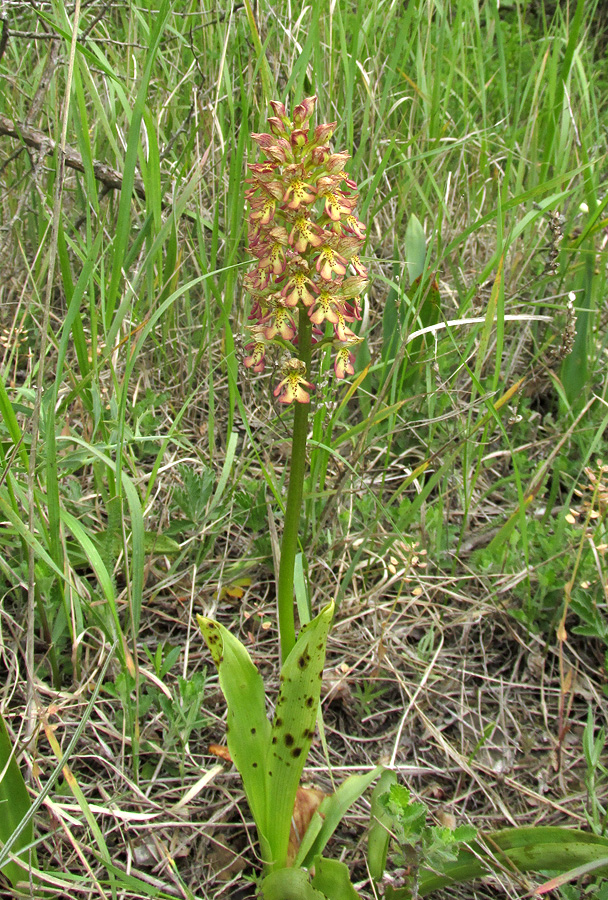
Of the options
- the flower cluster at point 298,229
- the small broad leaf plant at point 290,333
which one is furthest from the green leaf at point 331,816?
the flower cluster at point 298,229

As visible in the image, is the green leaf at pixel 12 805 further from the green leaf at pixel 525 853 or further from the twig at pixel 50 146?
the twig at pixel 50 146

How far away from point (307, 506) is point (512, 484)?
811 millimetres

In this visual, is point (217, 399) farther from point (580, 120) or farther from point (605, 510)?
point (580, 120)

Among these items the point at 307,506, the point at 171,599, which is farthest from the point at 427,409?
the point at 171,599

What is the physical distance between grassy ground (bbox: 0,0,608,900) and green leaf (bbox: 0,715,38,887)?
7 cm

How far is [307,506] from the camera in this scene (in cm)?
203

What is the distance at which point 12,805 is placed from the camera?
132cm

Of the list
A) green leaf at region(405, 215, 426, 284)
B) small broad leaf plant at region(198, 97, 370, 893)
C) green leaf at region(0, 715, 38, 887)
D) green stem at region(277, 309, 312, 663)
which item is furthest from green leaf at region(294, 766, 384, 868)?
green leaf at region(405, 215, 426, 284)

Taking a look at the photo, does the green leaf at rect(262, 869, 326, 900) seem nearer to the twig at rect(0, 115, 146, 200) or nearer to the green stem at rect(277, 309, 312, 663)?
the green stem at rect(277, 309, 312, 663)

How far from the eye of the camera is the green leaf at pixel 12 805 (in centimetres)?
127

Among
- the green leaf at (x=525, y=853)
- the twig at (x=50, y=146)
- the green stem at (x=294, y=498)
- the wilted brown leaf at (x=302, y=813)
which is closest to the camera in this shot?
the green leaf at (x=525, y=853)

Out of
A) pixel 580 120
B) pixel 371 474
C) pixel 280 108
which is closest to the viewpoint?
pixel 280 108

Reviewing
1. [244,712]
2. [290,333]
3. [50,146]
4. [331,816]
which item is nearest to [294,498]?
[290,333]

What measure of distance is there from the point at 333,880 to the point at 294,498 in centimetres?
71
